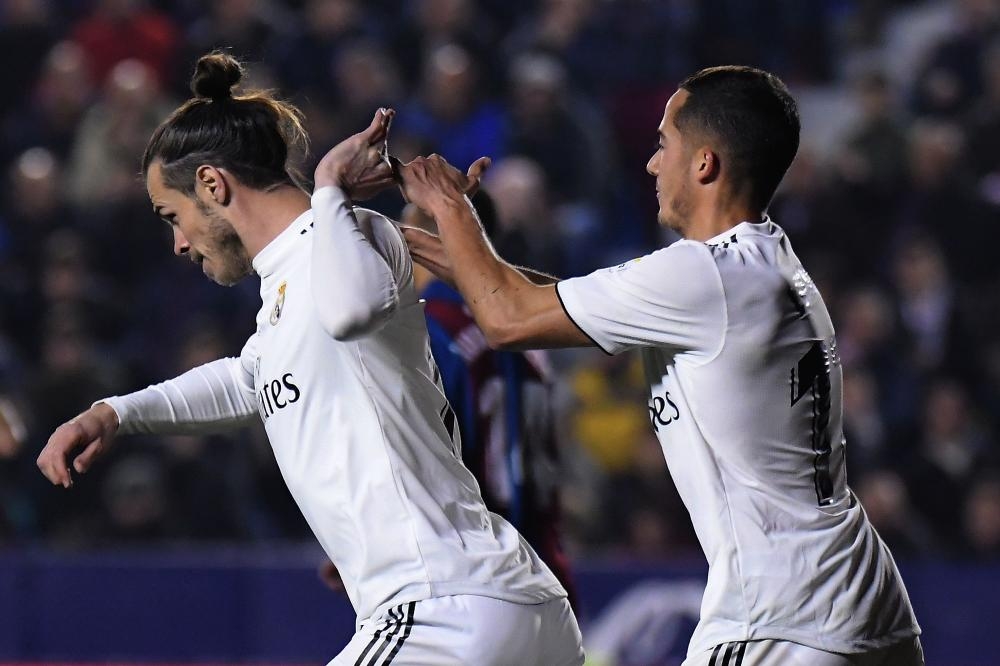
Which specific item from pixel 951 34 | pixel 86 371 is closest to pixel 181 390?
pixel 86 371

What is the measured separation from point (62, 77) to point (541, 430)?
667 centimetres

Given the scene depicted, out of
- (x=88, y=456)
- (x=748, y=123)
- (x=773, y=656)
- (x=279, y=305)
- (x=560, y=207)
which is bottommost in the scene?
(x=773, y=656)

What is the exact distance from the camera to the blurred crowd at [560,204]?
341 inches

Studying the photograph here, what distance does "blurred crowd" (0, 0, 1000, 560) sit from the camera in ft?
28.4

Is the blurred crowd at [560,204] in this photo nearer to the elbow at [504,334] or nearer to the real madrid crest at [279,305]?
the elbow at [504,334]

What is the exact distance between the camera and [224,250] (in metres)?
3.37

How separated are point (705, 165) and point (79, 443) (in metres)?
1.49

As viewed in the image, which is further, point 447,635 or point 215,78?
point 215,78

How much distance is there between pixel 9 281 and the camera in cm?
936

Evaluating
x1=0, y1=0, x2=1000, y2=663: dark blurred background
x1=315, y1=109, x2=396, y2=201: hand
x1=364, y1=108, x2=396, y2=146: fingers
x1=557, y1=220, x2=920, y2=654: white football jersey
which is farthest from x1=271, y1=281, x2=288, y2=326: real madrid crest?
x1=0, y1=0, x2=1000, y2=663: dark blurred background

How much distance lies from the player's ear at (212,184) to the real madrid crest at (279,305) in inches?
9.5

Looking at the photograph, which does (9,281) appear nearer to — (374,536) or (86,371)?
(86,371)

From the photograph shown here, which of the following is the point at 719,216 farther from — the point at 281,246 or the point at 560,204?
the point at 560,204

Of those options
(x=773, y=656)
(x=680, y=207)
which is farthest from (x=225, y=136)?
(x=773, y=656)
